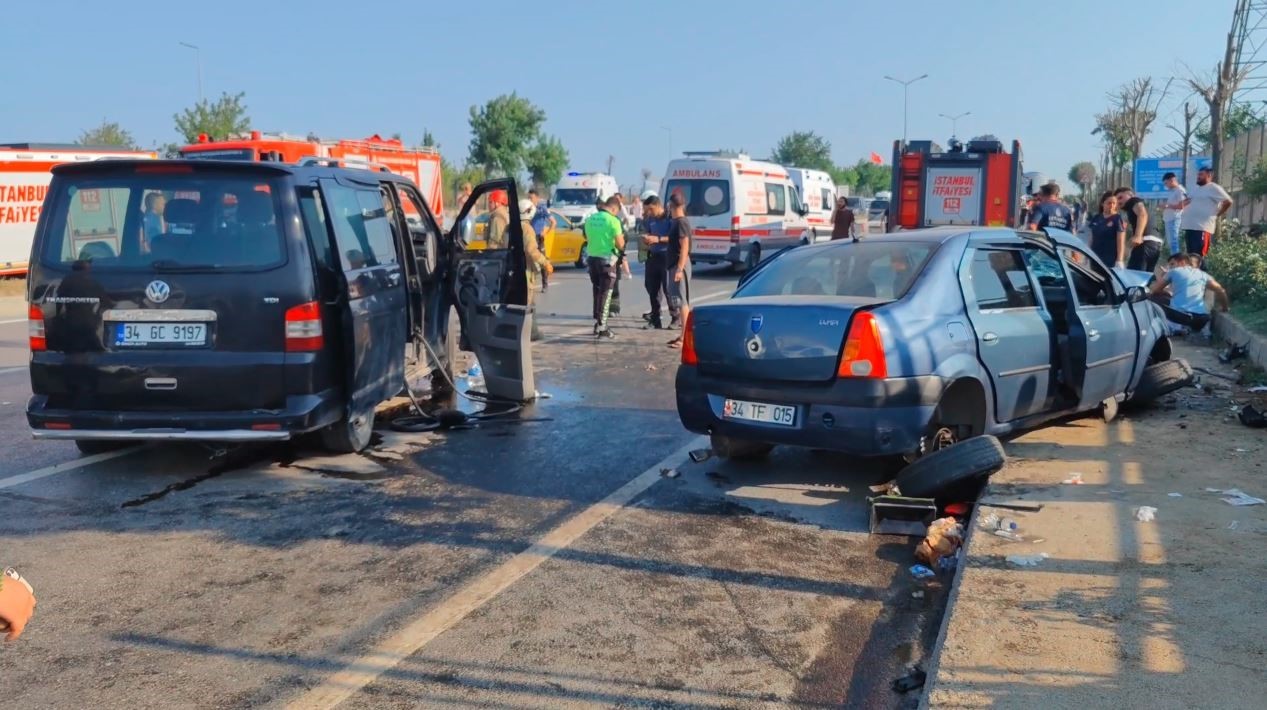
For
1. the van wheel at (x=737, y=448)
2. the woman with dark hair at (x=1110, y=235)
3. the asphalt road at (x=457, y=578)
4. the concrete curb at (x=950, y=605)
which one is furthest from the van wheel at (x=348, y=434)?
the woman with dark hair at (x=1110, y=235)

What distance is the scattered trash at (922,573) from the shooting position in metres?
5.18

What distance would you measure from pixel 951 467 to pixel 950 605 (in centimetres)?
149

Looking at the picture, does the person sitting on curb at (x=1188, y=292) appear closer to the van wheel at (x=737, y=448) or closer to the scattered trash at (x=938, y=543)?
the van wheel at (x=737, y=448)

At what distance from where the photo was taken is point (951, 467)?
586 centimetres

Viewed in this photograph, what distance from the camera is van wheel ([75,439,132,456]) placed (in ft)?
24.2

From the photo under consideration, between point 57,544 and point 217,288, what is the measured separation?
1.66 m

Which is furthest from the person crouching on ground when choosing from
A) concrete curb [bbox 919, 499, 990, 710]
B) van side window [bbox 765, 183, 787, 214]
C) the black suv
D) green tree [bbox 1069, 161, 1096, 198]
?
green tree [bbox 1069, 161, 1096, 198]

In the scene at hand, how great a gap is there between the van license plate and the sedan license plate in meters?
3.10

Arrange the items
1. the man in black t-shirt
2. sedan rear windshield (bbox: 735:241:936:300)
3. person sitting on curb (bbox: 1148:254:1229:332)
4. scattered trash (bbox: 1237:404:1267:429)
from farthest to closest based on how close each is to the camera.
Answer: the man in black t-shirt
person sitting on curb (bbox: 1148:254:1229:332)
scattered trash (bbox: 1237:404:1267:429)
sedan rear windshield (bbox: 735:241:936:300)

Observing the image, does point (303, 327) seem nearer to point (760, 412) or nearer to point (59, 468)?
point (59, 468)

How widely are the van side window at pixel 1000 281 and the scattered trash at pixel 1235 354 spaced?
4898 mm

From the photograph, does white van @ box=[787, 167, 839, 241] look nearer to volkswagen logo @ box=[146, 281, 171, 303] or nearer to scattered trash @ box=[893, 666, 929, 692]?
volkswagen logo @ box=[146, 281, 171, 303]

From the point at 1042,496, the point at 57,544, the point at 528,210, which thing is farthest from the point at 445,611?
the point at 528,210

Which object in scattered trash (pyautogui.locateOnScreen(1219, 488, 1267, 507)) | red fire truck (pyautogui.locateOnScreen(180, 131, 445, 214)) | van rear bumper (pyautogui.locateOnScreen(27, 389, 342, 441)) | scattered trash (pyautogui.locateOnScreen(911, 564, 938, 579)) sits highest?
red fire truck (pyautogui.locateOnScreen(180, 131, 445, 214))
